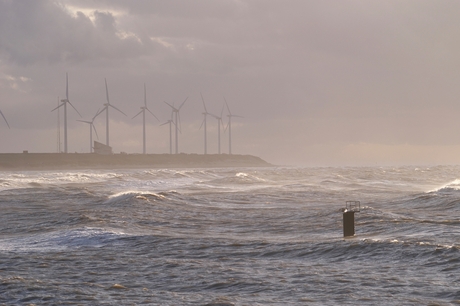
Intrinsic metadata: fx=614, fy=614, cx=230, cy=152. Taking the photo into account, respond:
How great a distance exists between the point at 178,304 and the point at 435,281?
5.86 m

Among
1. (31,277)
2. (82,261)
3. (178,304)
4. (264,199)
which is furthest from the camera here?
(264,199)

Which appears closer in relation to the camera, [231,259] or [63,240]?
[231,259]

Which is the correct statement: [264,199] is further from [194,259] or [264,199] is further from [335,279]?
[335,279]

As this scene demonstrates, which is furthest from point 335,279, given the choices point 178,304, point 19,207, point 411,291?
point 19,207

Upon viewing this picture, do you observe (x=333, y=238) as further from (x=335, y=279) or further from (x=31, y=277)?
(x=31, y=277)

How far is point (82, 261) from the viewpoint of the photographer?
18094 mm

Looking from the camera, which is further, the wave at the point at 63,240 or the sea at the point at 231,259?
the wave at the point at 63,240

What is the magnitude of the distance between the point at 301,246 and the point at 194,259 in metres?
3.80

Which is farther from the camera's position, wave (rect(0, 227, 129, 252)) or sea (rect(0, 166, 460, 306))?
wave (rect(0, 227, 129, 252))

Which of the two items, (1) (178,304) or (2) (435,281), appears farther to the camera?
(2) (435,281)

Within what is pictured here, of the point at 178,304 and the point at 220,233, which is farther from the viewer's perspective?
the point at 220,233

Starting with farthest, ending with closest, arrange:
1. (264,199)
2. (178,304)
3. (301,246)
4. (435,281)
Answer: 1. (264,199)
2. (301,246)
3. (435,281)
4. (178,304)

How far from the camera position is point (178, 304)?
41.7 feet

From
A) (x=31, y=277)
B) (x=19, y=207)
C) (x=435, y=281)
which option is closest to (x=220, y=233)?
(x=31, y=277)
